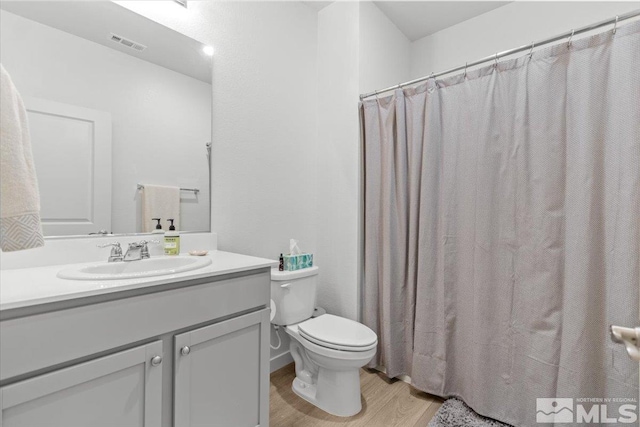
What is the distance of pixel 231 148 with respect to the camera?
1.83 m

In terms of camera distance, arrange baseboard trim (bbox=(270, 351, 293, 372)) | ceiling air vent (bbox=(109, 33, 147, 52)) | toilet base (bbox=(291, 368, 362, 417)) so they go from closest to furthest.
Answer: ceiling air vent (bbox=(109, 33, 147, 52)) < toilet base (bbox=(291, 368, 362, 417)) < baseboard trim (bbox=(270, 351, 293, 372))

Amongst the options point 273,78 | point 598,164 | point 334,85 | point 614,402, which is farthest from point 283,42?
point 614,402

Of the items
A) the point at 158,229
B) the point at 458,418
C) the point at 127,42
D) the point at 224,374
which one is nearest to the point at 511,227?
the point at 458,418

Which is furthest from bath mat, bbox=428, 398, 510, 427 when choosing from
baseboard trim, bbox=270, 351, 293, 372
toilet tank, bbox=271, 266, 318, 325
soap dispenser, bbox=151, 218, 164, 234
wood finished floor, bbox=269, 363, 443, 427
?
soap dispenser, bbox=151, 218, 164, 234

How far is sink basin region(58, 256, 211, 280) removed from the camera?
0.99 meters

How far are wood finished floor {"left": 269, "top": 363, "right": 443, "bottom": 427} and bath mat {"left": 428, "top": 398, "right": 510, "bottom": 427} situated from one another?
0.05 meters

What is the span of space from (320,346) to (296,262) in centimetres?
51

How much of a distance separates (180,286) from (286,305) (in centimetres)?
82

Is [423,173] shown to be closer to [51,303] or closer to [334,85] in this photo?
[334,85]

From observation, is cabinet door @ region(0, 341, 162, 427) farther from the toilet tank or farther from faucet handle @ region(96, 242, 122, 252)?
the toilet tank

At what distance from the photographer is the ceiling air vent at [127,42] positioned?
140 centimetres

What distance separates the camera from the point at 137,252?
1346 mm

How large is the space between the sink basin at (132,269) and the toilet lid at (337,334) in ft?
2.40

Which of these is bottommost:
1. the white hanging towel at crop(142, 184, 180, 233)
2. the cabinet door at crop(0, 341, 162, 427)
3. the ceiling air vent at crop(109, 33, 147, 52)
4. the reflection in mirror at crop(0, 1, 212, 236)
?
the cabinet door at crop(0, 341, 162, 427)
